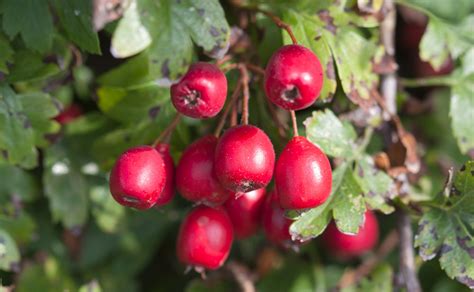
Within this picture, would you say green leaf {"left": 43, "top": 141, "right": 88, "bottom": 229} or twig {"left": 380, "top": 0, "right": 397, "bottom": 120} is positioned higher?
twig {"left": 380, "top": 0, "right": 397, "bottom": 120}

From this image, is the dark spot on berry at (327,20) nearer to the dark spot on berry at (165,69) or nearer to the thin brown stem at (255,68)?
Result: the thin brown stem at (255,68)

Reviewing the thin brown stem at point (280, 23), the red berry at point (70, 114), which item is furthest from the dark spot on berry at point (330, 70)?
the red berry at point (70, 114)

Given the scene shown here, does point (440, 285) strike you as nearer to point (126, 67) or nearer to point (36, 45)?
point (126, 67)

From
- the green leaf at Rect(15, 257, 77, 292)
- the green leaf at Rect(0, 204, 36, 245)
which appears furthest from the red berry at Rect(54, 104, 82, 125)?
the green leaf at Rect(15, 257, 77, 292)

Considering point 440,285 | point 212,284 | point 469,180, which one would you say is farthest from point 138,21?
point 440,285

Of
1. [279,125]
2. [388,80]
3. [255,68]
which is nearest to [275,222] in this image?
[279,125]

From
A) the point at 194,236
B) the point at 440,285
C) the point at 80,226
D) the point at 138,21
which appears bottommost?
the point at 440,285

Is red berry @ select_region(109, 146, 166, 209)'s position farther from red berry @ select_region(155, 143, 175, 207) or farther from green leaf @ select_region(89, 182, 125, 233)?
green leaf @ select_region(89, 182, 125, 233)
